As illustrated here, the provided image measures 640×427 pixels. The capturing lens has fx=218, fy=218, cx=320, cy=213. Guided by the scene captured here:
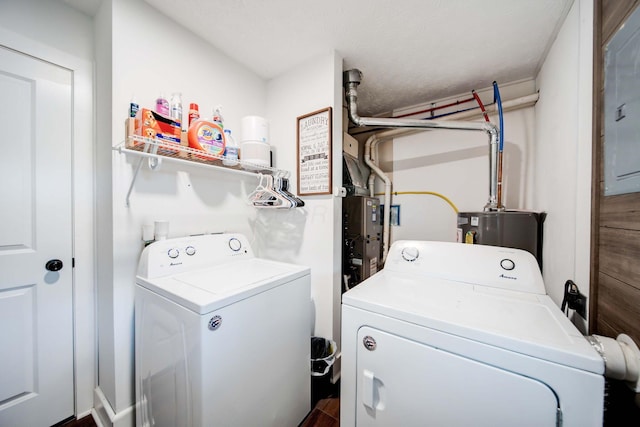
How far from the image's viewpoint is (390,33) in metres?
1.42

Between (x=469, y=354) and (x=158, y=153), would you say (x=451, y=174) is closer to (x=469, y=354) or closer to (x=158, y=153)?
(x=469, y=354)

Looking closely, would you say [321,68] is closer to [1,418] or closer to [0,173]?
[0,173]

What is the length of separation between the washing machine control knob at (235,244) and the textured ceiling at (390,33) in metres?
1.37

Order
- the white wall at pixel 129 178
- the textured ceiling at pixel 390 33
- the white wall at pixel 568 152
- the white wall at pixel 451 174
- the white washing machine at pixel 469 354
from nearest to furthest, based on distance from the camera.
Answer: the white washing machine at pixel 469 354 → the white wall at pixel 568 152 → the white wall at pixel 129 178 → the textured ceiling at pixel 390 33 → the white wall at pixel 451 174

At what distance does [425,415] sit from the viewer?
2.51ft

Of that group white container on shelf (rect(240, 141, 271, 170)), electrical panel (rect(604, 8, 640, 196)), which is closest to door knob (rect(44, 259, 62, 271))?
white container on shelf (rect(240, 141, 271, 170))

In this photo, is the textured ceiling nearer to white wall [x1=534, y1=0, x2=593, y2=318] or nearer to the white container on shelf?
white wall [x1=534, y1=0, x2=593, y2=318]

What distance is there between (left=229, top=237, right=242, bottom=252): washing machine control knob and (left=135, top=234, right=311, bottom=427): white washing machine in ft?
0.36

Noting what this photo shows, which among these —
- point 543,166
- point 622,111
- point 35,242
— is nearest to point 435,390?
point 622,111

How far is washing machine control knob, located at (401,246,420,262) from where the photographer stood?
4.09 ft

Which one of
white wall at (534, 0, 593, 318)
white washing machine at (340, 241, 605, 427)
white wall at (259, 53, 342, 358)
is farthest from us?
white wall at (259, 53, 342, 358)

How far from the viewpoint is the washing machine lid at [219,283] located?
Answer: 2.89ft

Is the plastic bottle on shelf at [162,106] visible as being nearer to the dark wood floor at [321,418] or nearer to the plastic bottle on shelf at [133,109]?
the plastic bottle on shelf at [133,109]

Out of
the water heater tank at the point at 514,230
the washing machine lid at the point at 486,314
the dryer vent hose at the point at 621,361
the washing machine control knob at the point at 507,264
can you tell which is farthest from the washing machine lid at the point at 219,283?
the water heater tank at the point at 514,230
